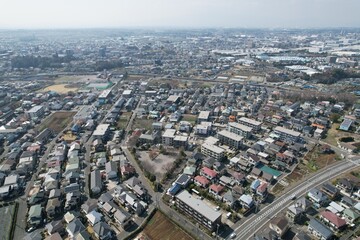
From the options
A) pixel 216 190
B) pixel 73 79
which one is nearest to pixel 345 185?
pixel 216 190

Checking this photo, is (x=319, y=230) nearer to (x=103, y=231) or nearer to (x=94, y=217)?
(x=103, y=231)

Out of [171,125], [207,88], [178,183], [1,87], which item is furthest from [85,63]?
[178,183]

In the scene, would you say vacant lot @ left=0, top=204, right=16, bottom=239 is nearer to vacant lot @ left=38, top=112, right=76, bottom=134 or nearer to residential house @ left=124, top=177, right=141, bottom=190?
residential house @ left=124, top=177, right=141, bottom=190

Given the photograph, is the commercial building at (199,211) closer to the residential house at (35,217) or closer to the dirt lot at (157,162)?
the dirt lot at (157,162)

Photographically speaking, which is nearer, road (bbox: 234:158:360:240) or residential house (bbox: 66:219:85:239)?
residential house (bbox: 66:219:85:239)

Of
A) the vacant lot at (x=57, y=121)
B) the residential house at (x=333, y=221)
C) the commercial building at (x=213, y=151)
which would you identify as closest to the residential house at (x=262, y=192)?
the residential house at (x=333, y=221)

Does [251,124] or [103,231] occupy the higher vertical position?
[251,124]

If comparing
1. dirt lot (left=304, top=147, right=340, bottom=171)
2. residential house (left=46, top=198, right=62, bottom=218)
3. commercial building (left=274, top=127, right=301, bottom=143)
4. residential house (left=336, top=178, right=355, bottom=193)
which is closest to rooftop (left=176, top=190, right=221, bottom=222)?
residential house (left=46, top=198, right=62, bottom=218)
